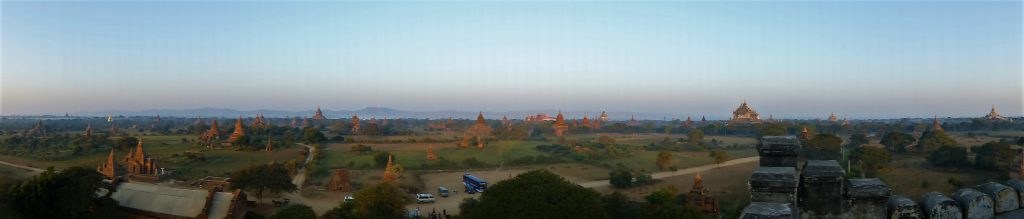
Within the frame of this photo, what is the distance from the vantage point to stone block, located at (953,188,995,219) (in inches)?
155

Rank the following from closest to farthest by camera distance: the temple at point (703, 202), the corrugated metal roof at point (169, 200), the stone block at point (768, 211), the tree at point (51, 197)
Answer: the stone block at point (768, 211) < the tree at point (51, 197) < the corrugated metal roof at point (169, 200) < the temple at point (703, 202)

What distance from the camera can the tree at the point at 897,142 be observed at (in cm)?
4942

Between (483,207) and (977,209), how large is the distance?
1586 cm

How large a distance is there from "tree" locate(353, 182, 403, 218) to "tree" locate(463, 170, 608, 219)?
463 centimetres

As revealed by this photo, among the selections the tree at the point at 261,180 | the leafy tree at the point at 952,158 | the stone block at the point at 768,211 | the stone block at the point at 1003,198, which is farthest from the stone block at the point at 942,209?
the leafy tree at the point at 952,158

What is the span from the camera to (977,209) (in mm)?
3945

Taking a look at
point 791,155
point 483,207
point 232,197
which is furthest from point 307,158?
point 791,155

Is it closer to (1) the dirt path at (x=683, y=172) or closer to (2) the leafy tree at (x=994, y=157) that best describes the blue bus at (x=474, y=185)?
(1) the dirt path at (x=683, y=172)

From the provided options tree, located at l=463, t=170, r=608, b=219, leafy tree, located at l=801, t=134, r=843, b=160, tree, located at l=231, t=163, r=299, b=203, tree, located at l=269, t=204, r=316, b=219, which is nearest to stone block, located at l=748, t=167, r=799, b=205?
tree, located at l=463, t=170, r=608, b=219

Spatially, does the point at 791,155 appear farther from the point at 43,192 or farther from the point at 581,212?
the point at 43,192

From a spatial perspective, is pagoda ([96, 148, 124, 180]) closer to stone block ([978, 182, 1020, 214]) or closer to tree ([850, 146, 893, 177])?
stone block ([978, 182, 1020, 214])

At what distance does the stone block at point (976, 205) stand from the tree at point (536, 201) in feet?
48.2

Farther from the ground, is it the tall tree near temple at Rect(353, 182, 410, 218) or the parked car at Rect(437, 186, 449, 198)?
the tall tree near temple at Rect(353, 182, 410, 218)

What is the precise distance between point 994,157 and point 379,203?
1524 inches
